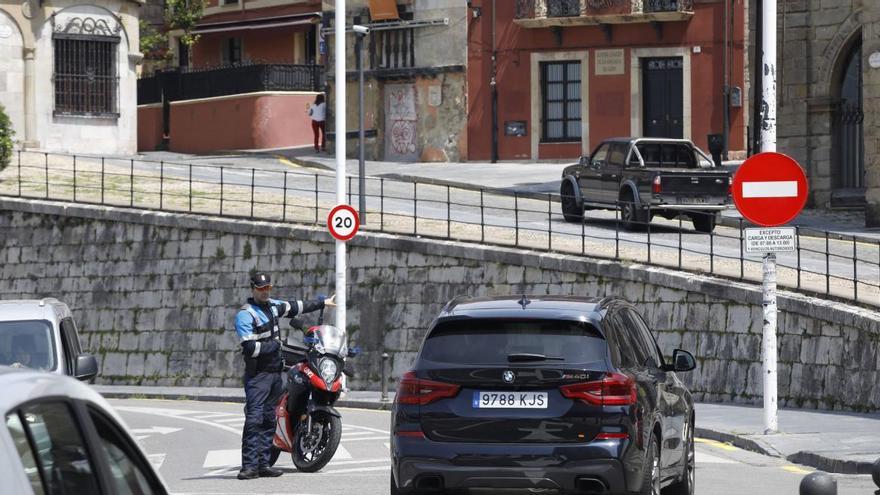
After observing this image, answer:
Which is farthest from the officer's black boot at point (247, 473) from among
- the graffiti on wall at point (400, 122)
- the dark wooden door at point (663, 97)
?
the graffiti on wall at point (400, 122)

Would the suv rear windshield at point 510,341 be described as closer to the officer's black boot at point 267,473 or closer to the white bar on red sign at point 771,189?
the officer's black boot at point 267,473

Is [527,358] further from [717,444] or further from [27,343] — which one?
[717,444]

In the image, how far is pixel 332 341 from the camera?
51.9ft

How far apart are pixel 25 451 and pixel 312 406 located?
11332 millimetres

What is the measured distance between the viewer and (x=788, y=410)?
70.3 ft

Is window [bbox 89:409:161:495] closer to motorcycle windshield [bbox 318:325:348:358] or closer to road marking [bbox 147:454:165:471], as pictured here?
motorcycle windshield [bbox 318:325:348:358]

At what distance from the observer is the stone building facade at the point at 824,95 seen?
37.4 meters

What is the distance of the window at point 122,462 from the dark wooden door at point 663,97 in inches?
1677

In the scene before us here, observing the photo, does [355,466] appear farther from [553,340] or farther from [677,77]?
[677,77]

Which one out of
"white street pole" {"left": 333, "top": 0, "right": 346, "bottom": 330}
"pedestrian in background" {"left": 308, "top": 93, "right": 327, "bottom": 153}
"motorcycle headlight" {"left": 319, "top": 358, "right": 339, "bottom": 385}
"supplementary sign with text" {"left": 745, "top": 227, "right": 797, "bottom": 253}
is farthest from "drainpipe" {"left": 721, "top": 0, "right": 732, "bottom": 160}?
"motorcycle headlight" {"left": 319, "top": 358, "right": 339, "bottom": 385}

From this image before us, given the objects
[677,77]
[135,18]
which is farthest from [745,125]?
[135,18]

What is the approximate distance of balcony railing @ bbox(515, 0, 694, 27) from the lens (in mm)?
46219

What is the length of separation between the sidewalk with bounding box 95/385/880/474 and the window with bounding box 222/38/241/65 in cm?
4268

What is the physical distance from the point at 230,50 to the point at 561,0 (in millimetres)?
19123
